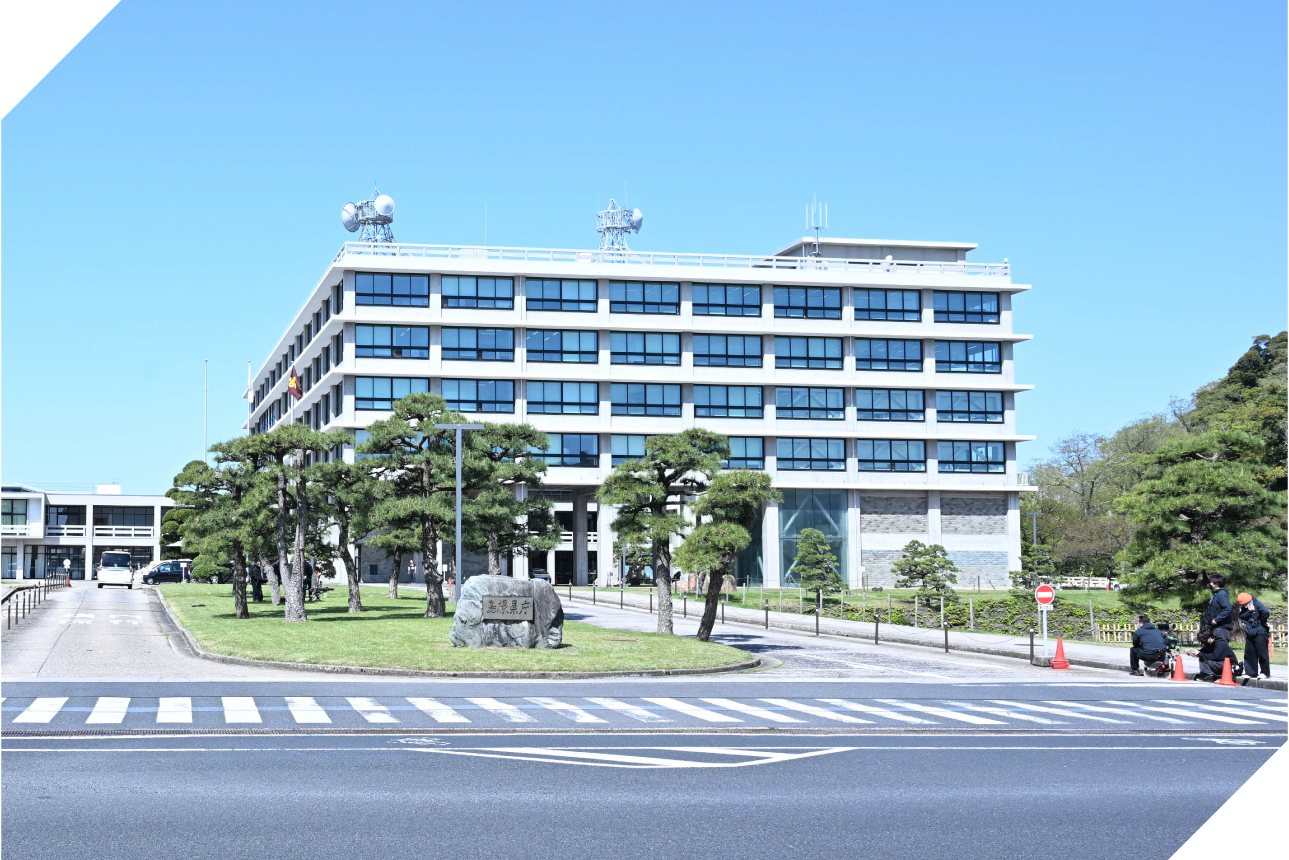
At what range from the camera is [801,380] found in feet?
262

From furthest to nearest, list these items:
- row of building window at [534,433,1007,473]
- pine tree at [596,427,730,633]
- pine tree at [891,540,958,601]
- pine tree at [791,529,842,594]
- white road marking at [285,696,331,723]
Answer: row of building window at [534,433,1007,473], pine tree at [791,529,842,594], pine tree at [891,540,958,601], pine tree at [596,427,730,633], white road marking at [285,696,331,723]

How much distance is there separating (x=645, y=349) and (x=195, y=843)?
229 feet

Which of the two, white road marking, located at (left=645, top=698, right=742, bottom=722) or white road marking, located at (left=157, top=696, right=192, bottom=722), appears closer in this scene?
white road marking, located at (left=157, top=696, right=192, bottom=722)

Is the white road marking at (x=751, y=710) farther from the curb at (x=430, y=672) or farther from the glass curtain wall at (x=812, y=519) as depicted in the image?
the glass curtain wall at (x=812, y=519)

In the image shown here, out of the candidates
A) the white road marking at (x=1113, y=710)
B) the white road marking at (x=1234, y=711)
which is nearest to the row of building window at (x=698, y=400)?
the white road marking at (x=1113, y=710)

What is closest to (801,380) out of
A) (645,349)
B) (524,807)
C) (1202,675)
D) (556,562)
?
(645,349)

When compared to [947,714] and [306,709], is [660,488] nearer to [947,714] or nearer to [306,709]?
[947,714]

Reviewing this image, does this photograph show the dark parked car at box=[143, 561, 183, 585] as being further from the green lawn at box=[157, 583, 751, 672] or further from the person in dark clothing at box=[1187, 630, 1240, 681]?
the person in dark clothing at box=[1187, 630, 1240, 681]

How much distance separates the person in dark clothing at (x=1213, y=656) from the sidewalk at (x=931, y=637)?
3.27 ft

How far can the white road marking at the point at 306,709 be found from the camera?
1795 cm

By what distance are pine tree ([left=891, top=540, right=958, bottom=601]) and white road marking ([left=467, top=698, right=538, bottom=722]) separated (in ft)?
135

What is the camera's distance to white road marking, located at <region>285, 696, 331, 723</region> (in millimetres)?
17953

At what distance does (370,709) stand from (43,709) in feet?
16.1

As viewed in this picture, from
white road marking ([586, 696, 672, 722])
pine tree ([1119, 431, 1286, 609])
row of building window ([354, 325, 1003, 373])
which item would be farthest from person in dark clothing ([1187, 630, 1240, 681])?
row of building window ([354, 325, 1003, 373])
